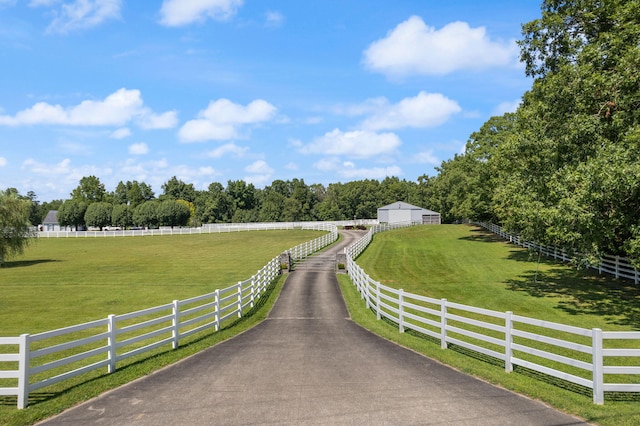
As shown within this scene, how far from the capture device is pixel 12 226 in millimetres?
41000

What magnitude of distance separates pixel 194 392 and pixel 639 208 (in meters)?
18.7

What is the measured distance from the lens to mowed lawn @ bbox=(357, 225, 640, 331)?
20109mm

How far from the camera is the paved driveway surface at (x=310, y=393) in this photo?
7184 millimetres

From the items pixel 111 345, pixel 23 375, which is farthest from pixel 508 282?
pixel 23 375

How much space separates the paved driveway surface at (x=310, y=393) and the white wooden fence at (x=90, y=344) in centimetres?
123

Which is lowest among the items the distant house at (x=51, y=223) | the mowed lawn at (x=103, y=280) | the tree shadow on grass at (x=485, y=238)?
the mowed lawn at (x=103, y=280)

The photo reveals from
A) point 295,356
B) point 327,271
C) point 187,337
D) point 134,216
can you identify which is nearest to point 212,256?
point 327,271

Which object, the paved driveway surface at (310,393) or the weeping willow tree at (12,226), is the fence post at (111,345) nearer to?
the paved driveway surface at (310,393)

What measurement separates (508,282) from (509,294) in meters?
4.60

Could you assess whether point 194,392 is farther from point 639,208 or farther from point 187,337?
point 639,208

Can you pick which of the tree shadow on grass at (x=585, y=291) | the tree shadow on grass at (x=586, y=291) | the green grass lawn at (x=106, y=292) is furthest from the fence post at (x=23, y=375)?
the tree shadow on grass at (x=586, y=291)

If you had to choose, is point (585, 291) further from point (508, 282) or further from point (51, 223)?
point (51, 223)

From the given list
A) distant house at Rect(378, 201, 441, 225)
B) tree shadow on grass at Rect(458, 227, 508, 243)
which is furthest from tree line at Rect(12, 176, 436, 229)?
tree shadow on grass at Rect(458, 227, 508, 243)

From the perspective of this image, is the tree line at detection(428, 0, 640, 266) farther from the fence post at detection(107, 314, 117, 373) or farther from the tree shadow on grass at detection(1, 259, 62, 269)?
the tree shadow on grass at detection(1, 259, 62, 269)
